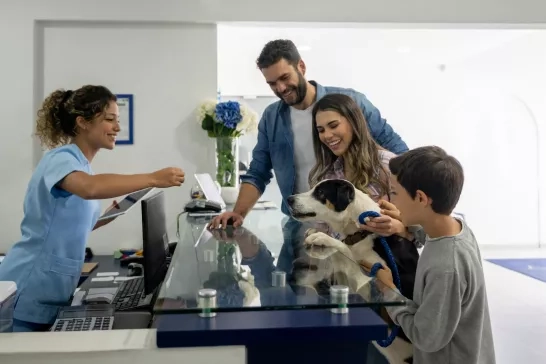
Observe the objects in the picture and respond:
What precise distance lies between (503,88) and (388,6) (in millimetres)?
3906

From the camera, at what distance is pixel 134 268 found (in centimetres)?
239

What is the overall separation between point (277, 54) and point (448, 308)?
1077 millimetres

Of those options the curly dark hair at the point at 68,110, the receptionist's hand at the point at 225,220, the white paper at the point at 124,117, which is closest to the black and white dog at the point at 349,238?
the receptionist's hand at the point at 225,220

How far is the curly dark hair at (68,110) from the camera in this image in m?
1.60

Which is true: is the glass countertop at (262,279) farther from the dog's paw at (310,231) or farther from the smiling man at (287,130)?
the smiling man at (287,130)

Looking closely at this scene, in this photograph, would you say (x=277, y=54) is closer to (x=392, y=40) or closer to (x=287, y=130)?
(x=287, y=130)

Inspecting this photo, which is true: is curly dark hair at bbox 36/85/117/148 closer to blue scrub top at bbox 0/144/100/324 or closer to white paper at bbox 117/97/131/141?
blue scrub top at bbox 0/144/100/324

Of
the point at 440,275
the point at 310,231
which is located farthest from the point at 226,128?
the point at 440,275

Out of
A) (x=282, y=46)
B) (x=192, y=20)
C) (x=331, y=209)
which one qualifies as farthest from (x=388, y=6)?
(x=331, y=209)

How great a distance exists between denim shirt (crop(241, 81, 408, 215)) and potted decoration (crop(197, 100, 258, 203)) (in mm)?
842

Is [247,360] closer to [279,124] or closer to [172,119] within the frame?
[279,124]

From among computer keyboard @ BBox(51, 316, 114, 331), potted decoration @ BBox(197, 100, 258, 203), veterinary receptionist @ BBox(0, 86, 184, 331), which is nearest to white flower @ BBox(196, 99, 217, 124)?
potted decoration @ BBox(197, 100, 258, 203)

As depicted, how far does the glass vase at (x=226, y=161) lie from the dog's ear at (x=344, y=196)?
5.53 ft

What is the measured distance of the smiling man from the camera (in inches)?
69.9
